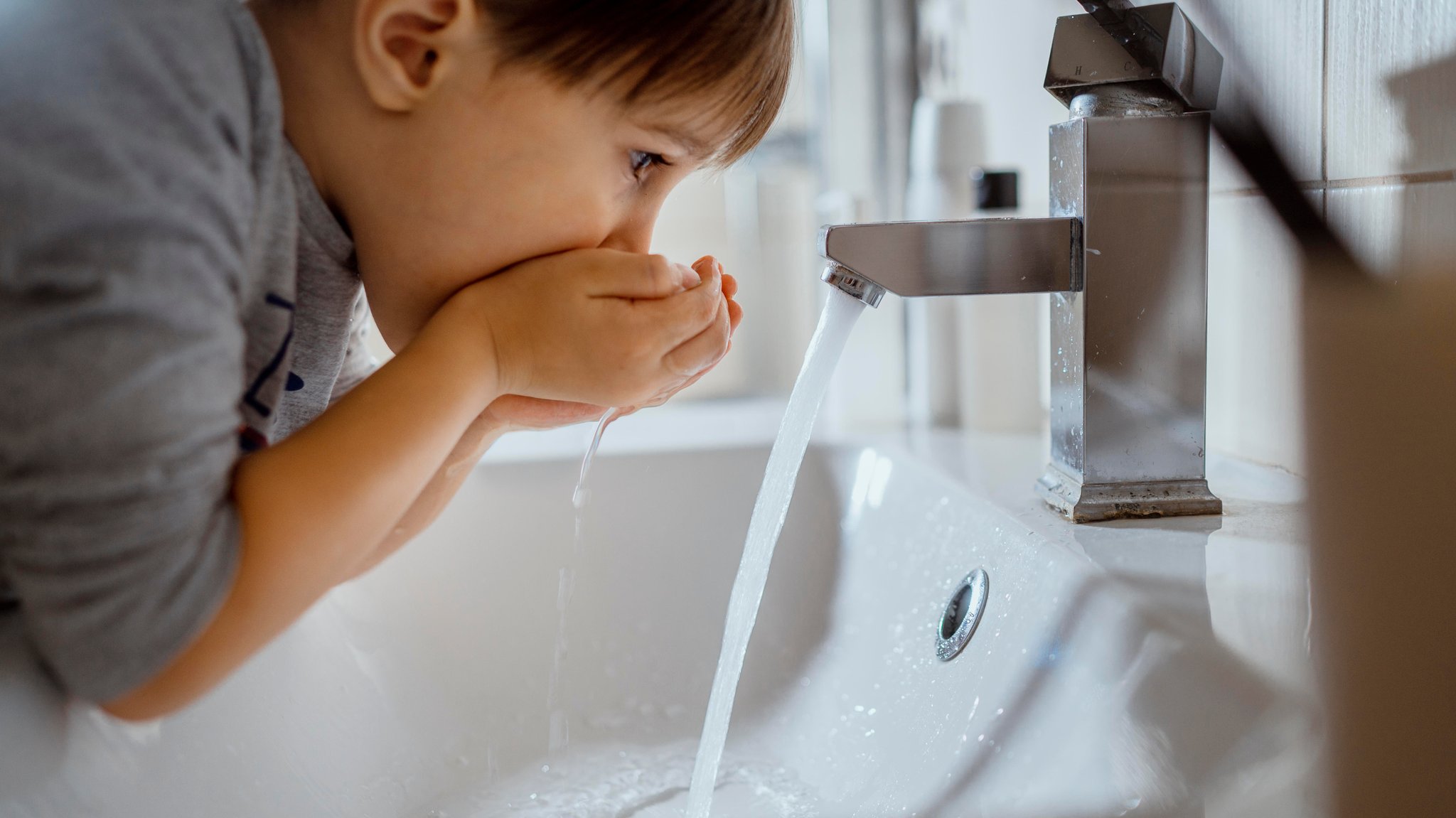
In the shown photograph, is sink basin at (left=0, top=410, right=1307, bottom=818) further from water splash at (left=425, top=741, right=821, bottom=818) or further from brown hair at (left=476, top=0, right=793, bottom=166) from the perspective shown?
brown hair at (left=476, top=0, right=793, bottom=166)

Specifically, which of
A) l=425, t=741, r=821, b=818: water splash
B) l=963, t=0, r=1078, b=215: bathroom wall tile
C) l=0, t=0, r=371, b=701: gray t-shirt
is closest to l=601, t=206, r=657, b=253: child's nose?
l=0, t=0, r=371, b=701: gray t-shirt

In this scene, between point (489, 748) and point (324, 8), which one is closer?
point (324, 8)

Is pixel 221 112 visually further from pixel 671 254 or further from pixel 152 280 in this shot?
pixel 671 254

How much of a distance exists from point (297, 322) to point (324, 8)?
169mm

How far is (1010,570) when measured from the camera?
56 cm

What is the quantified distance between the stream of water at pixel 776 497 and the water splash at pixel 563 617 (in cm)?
14

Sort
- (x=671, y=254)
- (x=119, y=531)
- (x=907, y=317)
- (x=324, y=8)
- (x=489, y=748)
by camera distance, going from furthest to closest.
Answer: (x=671, y=254), (x=907, y=317), (x=489, y=748), (x=324, y=8), (x=119, y=531)

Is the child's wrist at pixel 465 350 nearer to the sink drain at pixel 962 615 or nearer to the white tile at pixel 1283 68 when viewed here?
the sink drain at pixel 962 615

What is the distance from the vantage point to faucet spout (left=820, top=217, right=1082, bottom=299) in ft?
1.79

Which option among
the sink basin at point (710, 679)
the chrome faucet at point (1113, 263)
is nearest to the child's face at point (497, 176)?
the chrome faucet at point (1113, 263)

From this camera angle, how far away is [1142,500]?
0.58m

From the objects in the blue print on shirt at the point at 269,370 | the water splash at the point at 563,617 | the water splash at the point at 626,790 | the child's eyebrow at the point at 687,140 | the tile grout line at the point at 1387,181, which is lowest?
the water splash at the point at 626,790

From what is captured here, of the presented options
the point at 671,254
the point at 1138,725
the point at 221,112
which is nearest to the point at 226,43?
the point at 221,112

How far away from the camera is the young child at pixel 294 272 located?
35 centimetres
